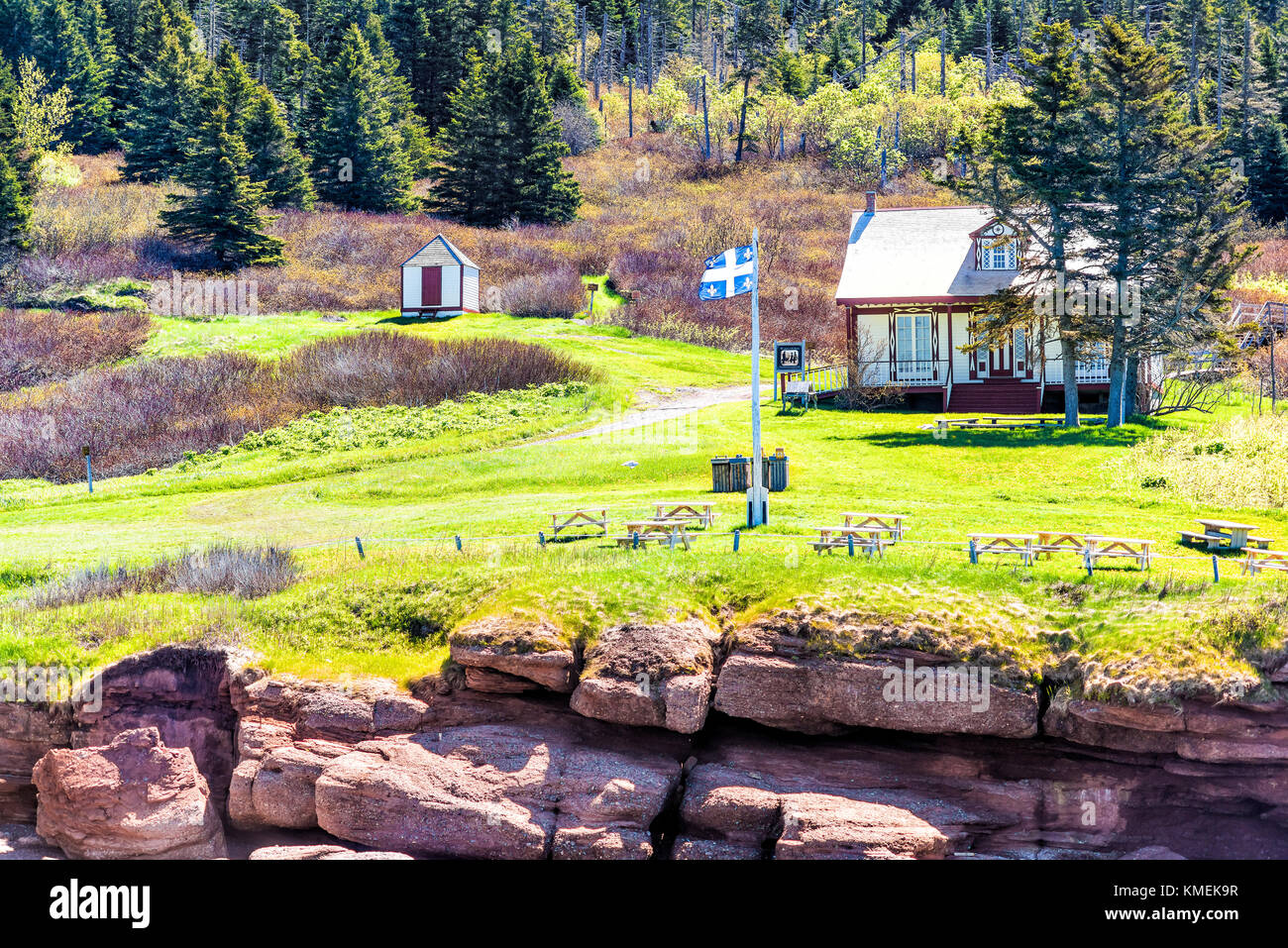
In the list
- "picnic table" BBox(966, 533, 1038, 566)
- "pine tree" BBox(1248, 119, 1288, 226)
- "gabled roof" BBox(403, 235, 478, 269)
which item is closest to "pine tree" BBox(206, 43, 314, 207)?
"gabled roof" BBox(403, 235, 478, 269)

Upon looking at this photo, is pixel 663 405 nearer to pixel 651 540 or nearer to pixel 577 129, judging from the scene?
pixel 651 540

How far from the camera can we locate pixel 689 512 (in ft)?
82.5

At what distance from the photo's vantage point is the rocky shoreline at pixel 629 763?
1777cm

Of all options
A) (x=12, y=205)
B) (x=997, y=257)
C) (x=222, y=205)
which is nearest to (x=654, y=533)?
(x=997, y=257)

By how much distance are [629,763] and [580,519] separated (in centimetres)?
763

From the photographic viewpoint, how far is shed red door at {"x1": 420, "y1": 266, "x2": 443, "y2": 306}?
166 feet

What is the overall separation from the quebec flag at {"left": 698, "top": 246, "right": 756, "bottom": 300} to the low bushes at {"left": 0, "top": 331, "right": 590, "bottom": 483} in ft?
53.1

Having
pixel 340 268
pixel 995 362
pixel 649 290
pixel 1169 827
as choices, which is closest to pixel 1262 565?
pixel 1169 827

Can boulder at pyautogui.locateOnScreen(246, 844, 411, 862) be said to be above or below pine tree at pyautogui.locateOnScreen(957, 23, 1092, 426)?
below

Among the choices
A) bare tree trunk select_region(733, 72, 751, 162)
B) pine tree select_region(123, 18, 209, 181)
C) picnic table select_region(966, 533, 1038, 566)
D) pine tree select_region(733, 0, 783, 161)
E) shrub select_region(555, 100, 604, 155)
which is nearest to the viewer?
picnic table select_region(966, 533, 1038, 566)

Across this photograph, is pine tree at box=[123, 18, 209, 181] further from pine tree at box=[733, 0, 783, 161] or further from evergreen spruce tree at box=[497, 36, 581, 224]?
pine tree at box=[733, 0, 783, 161]

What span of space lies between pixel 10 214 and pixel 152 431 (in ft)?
72.2

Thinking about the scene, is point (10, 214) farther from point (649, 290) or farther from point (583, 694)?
point (583, 694)
